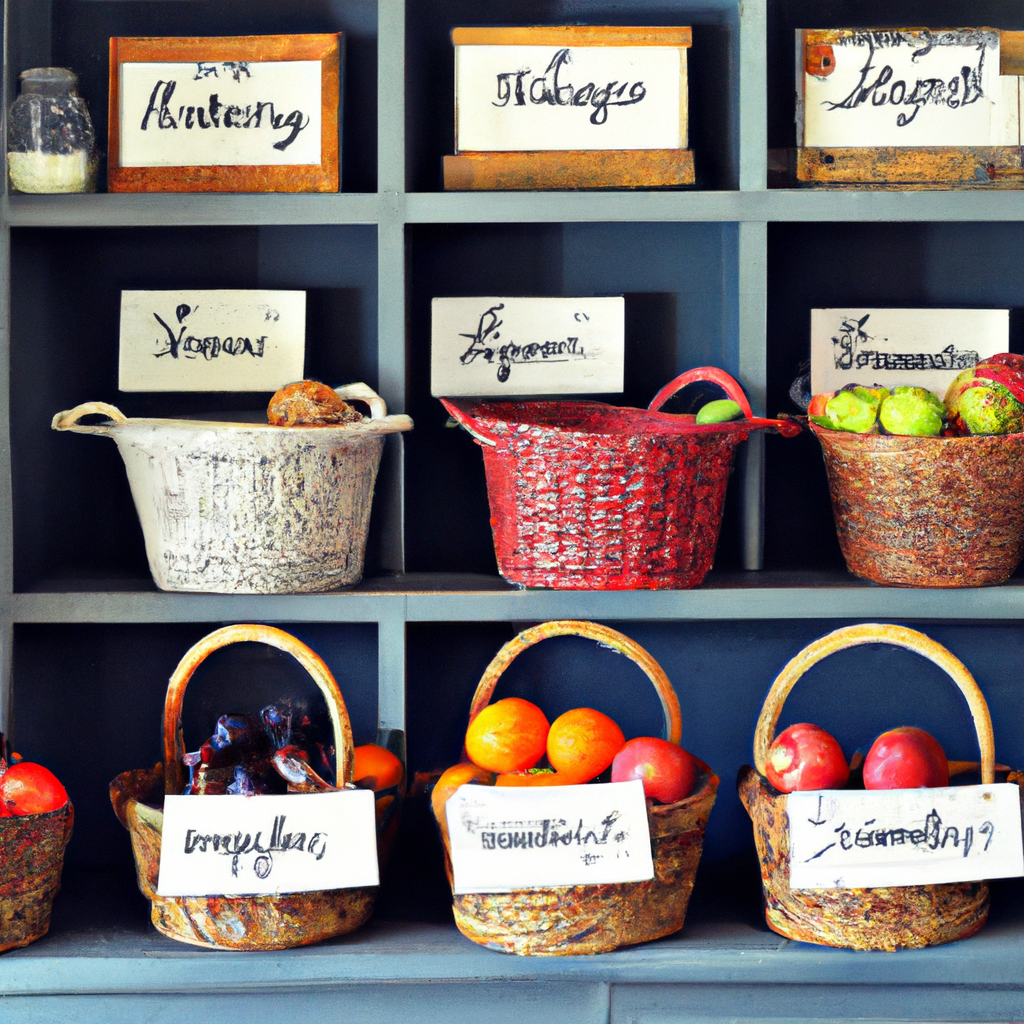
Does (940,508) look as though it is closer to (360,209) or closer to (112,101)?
(360,209)

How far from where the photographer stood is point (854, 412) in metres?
1.07

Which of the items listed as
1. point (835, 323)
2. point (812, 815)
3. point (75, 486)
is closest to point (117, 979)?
point (75, 486)

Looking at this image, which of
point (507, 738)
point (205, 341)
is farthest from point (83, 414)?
point (507, 738)

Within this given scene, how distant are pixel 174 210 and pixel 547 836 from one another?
0.82m

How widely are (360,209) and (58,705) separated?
2.45ft

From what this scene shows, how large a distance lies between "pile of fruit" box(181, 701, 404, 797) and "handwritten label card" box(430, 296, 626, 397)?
46cm

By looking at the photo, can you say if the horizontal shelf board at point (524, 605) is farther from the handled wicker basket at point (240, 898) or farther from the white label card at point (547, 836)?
the white label card at point (547, 836)

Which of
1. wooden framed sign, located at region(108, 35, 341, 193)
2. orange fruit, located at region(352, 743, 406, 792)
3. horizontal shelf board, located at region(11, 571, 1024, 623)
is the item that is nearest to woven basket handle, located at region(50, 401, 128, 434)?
horizontal shelf board, located at region(11, 571, 1024, 623)

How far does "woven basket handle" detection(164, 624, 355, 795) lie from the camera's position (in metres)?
1.03

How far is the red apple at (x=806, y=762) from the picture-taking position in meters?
1.01

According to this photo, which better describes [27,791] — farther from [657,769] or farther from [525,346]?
[525,346]

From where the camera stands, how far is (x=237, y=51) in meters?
1.22

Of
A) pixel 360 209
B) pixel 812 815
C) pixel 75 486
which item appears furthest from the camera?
pixel 75 486

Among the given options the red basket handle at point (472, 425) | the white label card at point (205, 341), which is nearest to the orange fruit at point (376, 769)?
the red basket handle at point (472, 425)
